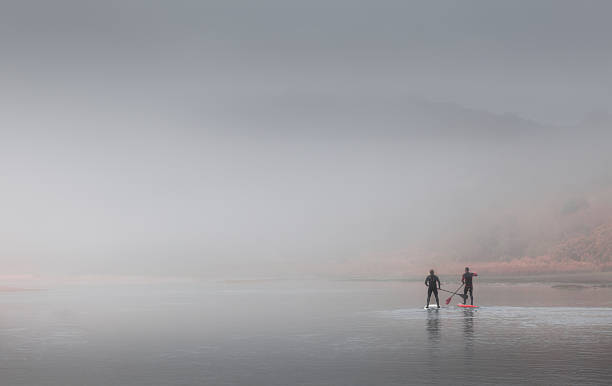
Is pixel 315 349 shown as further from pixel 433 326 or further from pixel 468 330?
pixel 433 326

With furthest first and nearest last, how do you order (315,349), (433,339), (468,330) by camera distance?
(468,330) < (433,339) < (315,349)

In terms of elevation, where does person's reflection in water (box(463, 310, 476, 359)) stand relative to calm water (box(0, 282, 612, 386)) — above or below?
above

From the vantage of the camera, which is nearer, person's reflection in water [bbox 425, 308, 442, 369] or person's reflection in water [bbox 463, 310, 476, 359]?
person's reflection in water [bbox 425, 308, 442, 369]

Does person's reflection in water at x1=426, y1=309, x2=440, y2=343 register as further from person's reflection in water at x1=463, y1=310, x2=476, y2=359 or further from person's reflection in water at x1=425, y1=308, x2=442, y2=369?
person's reflection in water at x1=463, y1=310, x2=476, y2=359

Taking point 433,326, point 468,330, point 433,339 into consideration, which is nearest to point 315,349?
point 433,339

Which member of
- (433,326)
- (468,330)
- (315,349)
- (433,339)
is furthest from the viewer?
(433,326)

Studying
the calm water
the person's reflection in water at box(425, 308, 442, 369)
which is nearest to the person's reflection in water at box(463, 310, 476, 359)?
the calm water

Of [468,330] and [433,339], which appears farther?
[468,330]

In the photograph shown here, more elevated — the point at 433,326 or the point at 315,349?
the point at 433,326

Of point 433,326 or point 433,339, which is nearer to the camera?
point 433,339

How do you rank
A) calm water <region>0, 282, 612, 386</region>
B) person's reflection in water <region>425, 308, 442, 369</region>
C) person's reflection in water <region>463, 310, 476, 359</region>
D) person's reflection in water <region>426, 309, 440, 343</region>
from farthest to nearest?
1. person's reflection in water <region>426, 309, 440, 343</region>
2. person's reflection in water <region>463, 310, 476, 359</region>
3. person's reflection in water <region>425, 308, 442, 369</region>
4. calm water <region>0, 282, 612, 386</region>

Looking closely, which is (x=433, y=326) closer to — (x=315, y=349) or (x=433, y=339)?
(x=433, y=339)

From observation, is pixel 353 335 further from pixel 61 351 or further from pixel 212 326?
pixel 61 351

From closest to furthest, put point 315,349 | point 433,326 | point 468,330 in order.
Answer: point 315,349
point 468,330
point 433,326
